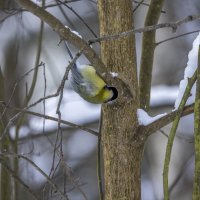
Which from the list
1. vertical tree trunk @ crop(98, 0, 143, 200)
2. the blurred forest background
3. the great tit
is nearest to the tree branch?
vertical tree trunk @ crop(98, 0, 143, 200)

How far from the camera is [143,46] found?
1.65 m

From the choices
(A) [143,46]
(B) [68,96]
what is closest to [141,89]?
(A) [143,46]

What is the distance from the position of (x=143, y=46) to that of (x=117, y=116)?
40 cm

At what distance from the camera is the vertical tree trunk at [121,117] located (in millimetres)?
1306

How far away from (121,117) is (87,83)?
258mm

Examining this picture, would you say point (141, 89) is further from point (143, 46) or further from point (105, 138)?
point (105, 138)

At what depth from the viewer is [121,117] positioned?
4.30 ft

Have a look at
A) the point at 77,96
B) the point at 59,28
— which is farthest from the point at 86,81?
the point at 77,96

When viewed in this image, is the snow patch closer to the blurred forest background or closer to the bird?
the bird

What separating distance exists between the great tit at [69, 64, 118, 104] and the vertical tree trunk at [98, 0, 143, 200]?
0.38 feet

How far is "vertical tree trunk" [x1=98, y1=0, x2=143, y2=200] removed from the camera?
1.31 metres

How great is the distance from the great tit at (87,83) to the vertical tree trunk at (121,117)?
116mm

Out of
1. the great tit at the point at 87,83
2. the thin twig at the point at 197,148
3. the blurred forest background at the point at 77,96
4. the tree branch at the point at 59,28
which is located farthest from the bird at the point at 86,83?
the blurred forest background at the point at 77,96

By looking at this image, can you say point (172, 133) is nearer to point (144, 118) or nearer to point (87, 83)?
point (144, 118)
